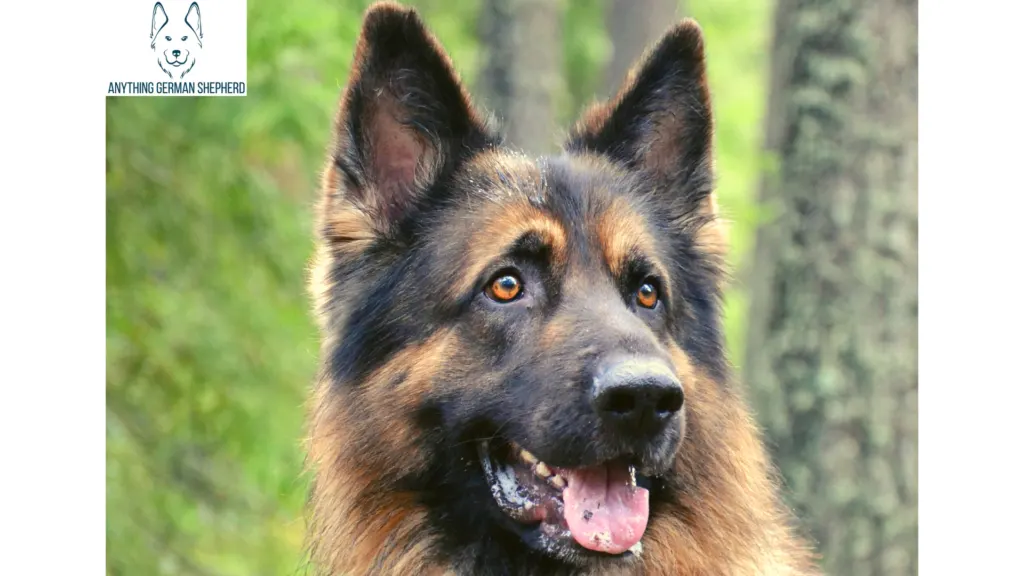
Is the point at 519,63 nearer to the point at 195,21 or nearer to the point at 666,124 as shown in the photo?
the point at 195,21

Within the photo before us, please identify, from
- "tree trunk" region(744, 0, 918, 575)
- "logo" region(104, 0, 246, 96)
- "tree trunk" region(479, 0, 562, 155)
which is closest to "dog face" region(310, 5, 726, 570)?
"logo" region(104, 0, 246, 96)

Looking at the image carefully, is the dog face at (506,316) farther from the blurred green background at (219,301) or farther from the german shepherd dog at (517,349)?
the blurred green background at (219,301)

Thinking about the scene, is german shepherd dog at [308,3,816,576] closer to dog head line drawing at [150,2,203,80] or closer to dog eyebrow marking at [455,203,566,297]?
dog eyebrow marking at [455,203,566,297]

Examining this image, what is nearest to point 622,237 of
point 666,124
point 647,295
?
point 647,295

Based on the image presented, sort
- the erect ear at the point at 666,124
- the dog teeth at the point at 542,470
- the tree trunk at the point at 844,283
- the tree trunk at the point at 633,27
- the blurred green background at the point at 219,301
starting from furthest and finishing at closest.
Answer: the tree trunk at the point at 633,27 < the tree trunk at the point at 844,283 < the blurred green background at the point at 219,301 < the erect ear at the point at 666,124 < the dog teeth at the point at 542,470

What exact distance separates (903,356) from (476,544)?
380 cm

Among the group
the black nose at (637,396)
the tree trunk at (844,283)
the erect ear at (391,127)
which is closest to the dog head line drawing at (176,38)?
the erect ear at (391,127)

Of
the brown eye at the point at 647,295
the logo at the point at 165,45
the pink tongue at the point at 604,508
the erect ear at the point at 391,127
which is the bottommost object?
the pink tongue at the point at 604,508

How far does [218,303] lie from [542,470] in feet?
12.4

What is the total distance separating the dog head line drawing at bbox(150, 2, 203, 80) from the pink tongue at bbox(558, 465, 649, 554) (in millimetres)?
2929

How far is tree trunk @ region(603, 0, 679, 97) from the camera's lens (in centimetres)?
1312

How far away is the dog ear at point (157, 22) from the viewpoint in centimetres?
544

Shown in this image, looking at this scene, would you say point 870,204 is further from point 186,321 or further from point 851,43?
point 186,321

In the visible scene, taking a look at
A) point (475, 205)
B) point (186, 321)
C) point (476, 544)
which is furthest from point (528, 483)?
point (186, 321)
